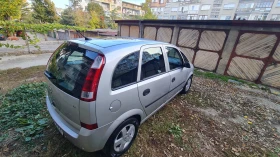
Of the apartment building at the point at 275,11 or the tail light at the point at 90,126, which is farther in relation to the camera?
the apartment building at the point at 275,11

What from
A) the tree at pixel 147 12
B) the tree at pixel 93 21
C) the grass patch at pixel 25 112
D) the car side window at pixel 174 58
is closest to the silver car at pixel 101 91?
the car side window at pixel 174 58

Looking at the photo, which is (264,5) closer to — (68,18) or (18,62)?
(18,62)

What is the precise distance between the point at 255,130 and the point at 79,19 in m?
31.8

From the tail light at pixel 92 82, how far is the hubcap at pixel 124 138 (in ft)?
2.67

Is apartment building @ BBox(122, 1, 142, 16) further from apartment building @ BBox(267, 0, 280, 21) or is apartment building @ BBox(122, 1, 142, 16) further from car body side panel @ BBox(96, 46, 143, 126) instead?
car body side panel @ BBox(96, 46, 143, 126)

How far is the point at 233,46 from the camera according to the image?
20.1ft

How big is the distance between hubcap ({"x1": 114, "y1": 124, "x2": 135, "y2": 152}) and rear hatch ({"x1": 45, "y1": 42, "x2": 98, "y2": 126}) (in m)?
0.66

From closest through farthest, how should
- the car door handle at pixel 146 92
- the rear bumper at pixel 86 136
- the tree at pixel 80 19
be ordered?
the rear bumper at pixel 86 136
the car door handle at pixel 146 92
the tree at pixel 80 19

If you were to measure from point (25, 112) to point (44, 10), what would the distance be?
30053mm

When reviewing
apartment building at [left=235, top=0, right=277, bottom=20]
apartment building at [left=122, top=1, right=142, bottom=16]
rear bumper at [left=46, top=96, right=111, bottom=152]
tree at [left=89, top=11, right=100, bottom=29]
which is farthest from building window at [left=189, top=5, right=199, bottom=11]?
rear bumper at [left=46, top=96, right=111, bottom=152]

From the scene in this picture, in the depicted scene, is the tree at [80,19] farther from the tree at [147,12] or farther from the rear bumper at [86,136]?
the rear bumper at [86,136]

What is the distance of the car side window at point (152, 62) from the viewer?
1948 millimetres

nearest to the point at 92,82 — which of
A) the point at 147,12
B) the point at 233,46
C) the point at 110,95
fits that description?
the point at 110,95

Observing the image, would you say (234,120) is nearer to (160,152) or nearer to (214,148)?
(214,148)
